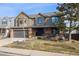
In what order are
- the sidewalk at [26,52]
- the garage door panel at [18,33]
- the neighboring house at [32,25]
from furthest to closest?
the garage door panel at [18,33] → the neighboring house at [32,25] → the sidewalk at [26,52]

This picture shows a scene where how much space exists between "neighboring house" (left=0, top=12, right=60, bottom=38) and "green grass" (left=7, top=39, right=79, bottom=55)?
15 cm

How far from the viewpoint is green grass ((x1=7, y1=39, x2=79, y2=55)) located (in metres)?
6.32

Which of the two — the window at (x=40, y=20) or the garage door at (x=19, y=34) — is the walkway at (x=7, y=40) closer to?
the garage door at (x=19, y=34)

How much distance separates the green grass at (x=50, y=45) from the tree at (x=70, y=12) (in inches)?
Result: 10.5

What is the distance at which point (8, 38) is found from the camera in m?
6.43

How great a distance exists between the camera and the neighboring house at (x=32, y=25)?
6.36 metres

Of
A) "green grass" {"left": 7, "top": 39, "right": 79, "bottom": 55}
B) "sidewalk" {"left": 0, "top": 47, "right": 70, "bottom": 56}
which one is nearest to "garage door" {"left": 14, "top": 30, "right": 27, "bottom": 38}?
"green grass" {"left": 7, "top": 39, "right": 79, "bottom": 55}

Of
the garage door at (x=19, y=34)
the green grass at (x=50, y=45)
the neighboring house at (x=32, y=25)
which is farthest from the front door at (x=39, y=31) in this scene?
the garage door at (x=19, y=34)

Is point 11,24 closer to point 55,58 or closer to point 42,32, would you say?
point 42,32

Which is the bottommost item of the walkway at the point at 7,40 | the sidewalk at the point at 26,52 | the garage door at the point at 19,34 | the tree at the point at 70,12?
the sidewalk at the point at 26,52

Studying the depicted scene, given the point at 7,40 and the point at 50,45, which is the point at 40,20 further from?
the point at 7,40

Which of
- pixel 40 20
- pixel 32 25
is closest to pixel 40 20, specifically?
pixel 40 20

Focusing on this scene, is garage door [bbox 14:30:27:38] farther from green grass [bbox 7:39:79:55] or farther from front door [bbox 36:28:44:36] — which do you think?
front door [bbox 36:28:44:36]

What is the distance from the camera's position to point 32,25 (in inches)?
253
